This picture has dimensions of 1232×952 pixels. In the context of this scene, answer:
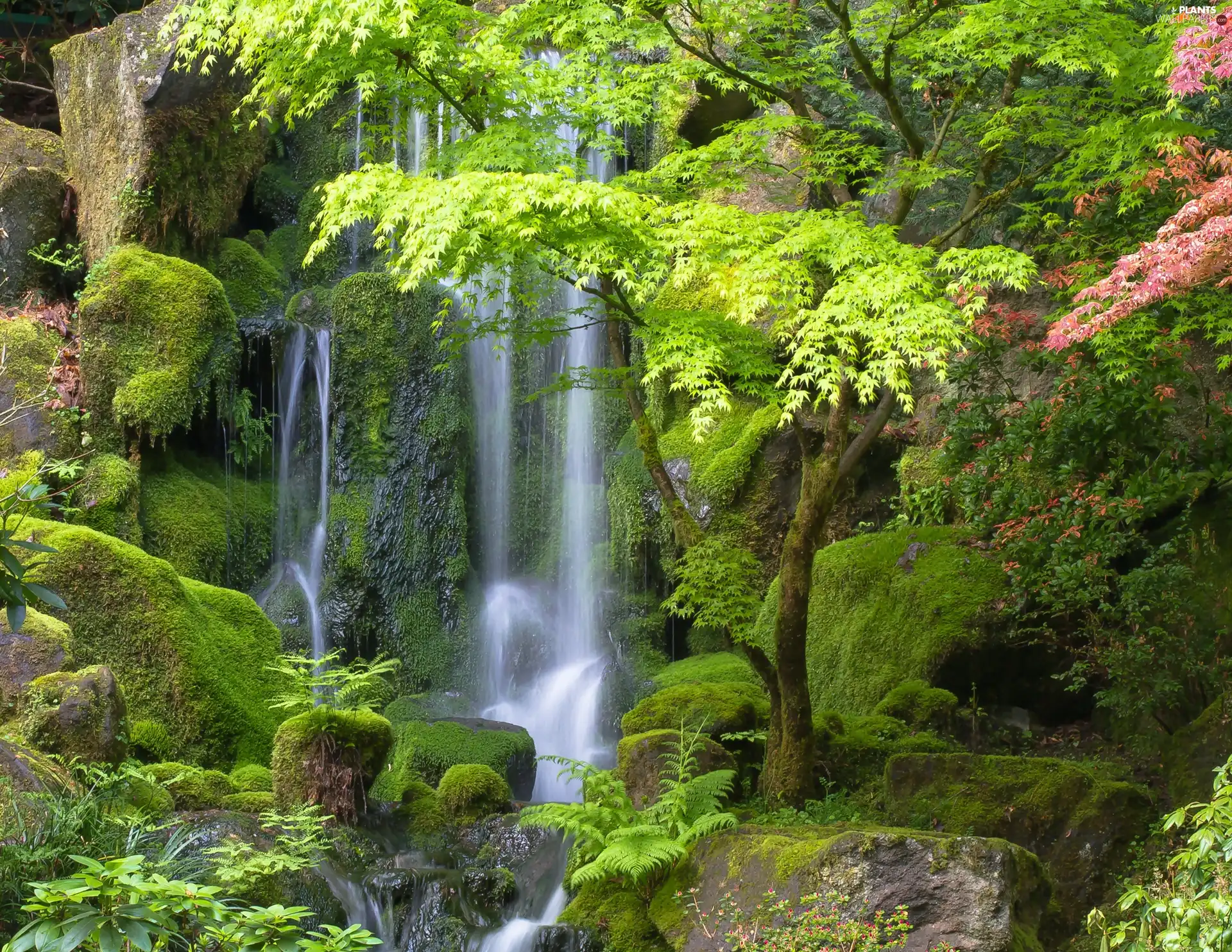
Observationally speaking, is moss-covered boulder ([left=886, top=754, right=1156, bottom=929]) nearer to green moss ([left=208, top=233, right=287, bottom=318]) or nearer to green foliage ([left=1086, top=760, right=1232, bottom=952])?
green foliage ([left=1086, top=760, right=1232, bottom=952])

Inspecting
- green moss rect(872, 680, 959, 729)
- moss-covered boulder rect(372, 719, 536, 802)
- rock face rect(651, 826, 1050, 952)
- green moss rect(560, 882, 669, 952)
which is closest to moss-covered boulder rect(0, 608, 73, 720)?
moss-covered boulder rect(372, 719, 536, 802)

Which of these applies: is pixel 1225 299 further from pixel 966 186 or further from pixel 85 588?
pixel 85 588

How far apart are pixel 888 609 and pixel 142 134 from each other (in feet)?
39.4

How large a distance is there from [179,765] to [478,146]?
5.65 meters

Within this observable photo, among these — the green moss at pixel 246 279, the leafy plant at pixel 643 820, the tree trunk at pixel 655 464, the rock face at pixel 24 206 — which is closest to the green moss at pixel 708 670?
the tree trunk at pixel 655 464

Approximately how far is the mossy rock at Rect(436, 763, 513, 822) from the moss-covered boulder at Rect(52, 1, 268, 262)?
30.6ft

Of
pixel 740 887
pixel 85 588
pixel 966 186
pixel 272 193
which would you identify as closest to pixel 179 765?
pixel 85 588

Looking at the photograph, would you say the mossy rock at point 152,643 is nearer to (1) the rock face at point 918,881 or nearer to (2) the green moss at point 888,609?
(2) the green moss at point 888,609

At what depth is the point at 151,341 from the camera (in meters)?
14.4

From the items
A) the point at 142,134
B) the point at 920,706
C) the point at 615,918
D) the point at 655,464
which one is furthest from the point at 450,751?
the point at 142,134

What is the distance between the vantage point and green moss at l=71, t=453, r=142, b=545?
1333 centimetres

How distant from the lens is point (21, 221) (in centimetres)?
1588

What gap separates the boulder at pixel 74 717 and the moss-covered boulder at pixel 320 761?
55.3 inches

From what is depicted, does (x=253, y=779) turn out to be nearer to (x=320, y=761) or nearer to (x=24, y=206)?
(x=320, y=761)
